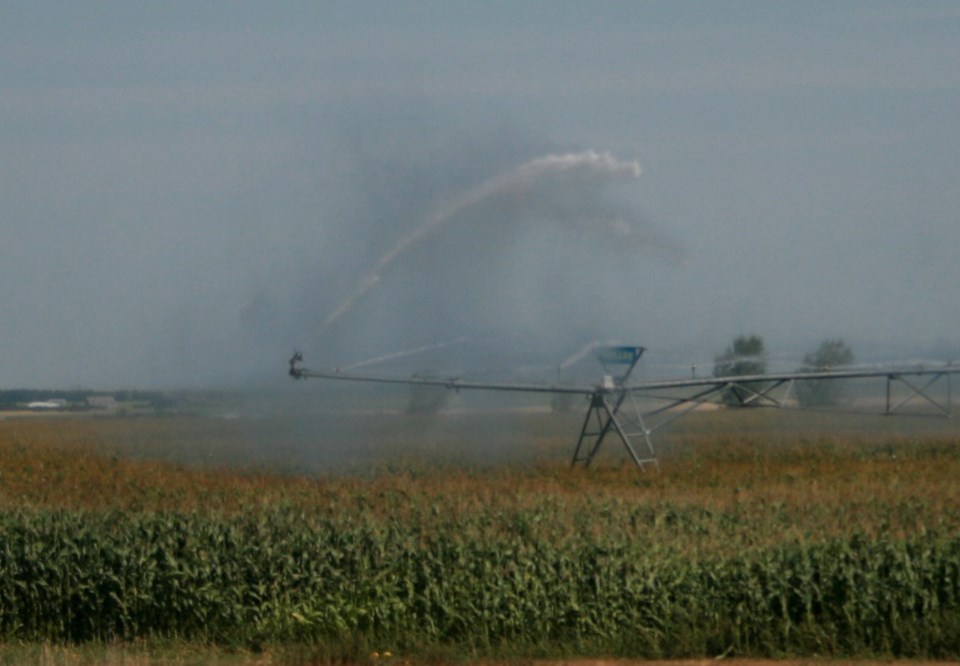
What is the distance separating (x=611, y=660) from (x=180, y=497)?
1291 centimetres

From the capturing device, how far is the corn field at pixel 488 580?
55.7 feet

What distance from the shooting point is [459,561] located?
18.2 m

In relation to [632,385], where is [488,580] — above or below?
below

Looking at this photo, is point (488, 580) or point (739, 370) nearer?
point (488, 580)

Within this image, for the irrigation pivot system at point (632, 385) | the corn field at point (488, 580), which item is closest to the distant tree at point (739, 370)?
the irrigation pivot system at point (632, 385)

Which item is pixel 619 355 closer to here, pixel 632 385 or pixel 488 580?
pixel 632 385

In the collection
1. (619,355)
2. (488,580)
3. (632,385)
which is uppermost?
(619,355)

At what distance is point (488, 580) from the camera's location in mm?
17828

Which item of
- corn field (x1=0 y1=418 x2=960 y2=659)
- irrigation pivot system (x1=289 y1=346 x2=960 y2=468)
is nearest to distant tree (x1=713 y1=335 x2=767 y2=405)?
irrigation pivot system (x1=289 y1=346 x2=960 y2=468)

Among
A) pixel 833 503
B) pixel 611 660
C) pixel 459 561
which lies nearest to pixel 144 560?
pixel 459 561

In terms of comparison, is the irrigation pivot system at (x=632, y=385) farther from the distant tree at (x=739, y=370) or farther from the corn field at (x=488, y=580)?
the corn field at (x=488, y=580)

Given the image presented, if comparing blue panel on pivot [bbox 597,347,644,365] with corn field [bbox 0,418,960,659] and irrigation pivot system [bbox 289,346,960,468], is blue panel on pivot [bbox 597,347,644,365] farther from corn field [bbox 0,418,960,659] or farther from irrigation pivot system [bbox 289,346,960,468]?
corn field [bbox 0,418,960,659]

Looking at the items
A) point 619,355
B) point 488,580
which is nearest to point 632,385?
point 619,355

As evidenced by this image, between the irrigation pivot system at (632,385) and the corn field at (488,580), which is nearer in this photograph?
the corn field at (488,580)
